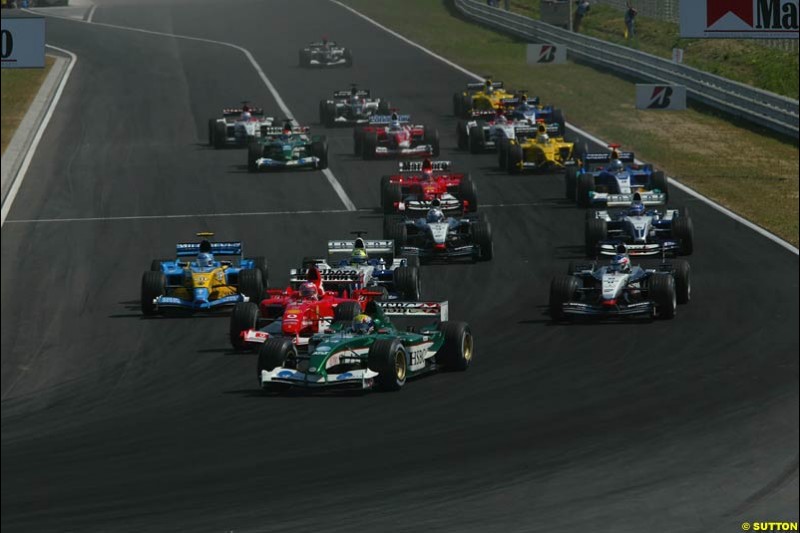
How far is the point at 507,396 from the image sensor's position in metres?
24.0

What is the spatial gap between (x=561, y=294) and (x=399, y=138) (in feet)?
88.2

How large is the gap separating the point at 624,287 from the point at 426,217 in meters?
4.00

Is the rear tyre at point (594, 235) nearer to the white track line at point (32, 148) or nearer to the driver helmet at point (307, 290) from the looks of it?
the white track line at point (32, 148)

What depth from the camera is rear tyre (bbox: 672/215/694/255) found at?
3666 cm

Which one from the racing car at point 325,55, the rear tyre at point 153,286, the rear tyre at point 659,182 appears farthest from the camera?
the racing car at point 325,55

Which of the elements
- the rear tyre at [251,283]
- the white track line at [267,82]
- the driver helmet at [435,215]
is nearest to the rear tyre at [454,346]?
the rear tyre at [251,283]

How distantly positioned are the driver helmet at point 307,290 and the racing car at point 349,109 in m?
39.1

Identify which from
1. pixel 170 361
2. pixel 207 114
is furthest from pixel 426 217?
pixel 207 114

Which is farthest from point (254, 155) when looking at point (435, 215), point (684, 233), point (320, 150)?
point (435, 215)

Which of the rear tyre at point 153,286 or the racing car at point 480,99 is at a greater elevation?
the racing car at point 480,99

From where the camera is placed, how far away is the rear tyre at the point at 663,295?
96.5ft

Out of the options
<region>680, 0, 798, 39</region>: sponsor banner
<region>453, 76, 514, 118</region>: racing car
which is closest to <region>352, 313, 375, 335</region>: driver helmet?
<region>680, 0, 798, 39</region>: sponsor banner

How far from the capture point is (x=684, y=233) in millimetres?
36656

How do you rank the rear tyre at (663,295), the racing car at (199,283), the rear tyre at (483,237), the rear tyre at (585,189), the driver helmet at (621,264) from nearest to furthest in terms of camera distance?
the racing car at (199,283), the rear tyre at (663,295), the driver helmet at (621,264), the rear tyre at (483,237), the rear tyre at (585,189)
